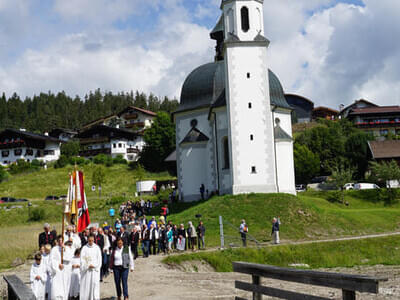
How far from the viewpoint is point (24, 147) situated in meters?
91.2

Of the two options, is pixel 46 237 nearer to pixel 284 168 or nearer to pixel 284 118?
pixel 284 168

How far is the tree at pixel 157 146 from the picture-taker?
78938 mm

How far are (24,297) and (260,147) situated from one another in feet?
90.9

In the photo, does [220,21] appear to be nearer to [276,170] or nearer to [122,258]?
[276,170]

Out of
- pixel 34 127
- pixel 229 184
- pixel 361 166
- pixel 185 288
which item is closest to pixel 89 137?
pixel 34 127

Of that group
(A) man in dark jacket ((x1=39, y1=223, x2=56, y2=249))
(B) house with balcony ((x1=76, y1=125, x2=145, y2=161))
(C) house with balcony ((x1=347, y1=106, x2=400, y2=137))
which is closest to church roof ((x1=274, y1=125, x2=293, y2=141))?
(A) man in dark jacket ((x1=39, y1=223, x2=56, y2=249))

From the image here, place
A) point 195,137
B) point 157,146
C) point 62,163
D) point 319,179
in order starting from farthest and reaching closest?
point 157,146
point 62,163
point 319,179
point 195,137

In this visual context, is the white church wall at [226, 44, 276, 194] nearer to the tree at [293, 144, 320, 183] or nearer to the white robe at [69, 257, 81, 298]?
the white robe at [69, 257, 81, 298]

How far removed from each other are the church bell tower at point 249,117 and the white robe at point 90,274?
22873 millimetres

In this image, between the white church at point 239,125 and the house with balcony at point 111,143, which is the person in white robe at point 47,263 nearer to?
the white church at point 239,125

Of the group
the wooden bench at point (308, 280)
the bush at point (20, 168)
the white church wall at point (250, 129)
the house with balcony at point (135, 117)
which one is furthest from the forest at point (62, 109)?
the wooden bench at point (308, 280)

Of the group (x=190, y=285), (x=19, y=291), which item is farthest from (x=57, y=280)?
(x=190, y=285)

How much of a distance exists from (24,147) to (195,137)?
58.7 metres

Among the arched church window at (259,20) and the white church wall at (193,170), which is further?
the white church wall at (193,170)
